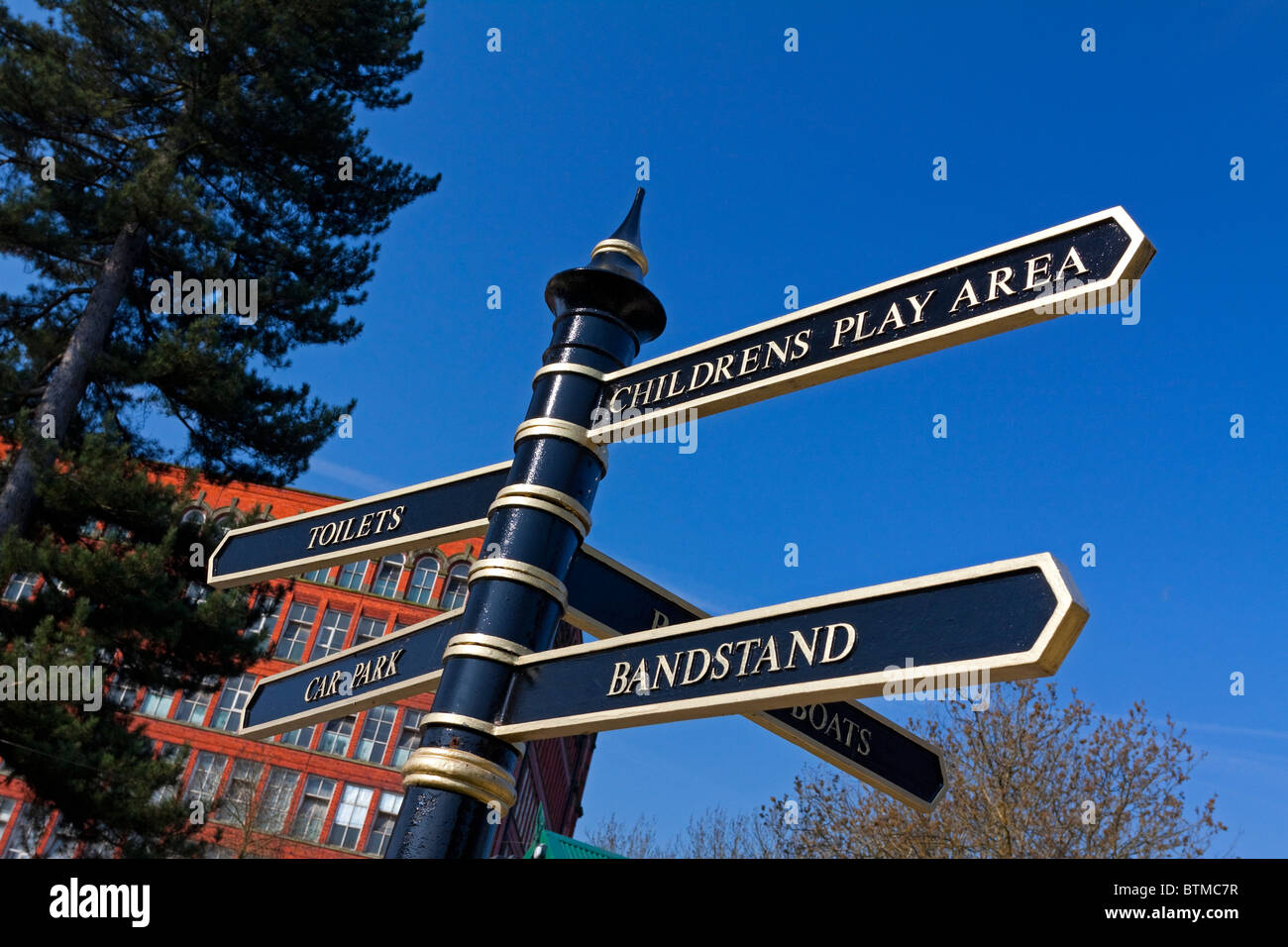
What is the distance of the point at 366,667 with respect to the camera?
311 centimetres

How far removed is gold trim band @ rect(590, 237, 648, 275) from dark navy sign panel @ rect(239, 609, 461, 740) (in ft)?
4.09

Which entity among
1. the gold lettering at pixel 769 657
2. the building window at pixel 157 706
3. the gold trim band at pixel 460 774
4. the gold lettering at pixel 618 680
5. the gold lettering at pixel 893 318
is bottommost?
the gold trim band at pixel 460 774

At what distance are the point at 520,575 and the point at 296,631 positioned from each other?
41503mm

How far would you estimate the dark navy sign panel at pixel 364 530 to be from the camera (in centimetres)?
311

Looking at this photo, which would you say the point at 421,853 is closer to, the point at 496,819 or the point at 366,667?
the point at 496,819

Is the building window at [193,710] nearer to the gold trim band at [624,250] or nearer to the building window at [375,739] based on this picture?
the building window at [375,739]

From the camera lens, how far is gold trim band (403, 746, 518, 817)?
224cm

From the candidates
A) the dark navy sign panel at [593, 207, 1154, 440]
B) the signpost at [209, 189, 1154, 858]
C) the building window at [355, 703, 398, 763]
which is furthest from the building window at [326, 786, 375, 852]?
the dark navy sign panel at [593, 207, 1154, 440]

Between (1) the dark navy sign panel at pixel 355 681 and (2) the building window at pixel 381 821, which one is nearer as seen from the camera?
(1) the dark navy sign panel at pixel 355 681

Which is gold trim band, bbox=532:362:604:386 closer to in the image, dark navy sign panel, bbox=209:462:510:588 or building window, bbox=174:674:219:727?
dark navy sign panel, bbox=209:462:510:588

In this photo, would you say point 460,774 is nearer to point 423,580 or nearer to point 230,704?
point 230,704

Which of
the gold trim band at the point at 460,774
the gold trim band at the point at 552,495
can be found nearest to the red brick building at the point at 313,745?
the gold trim band at the point at 552,495
